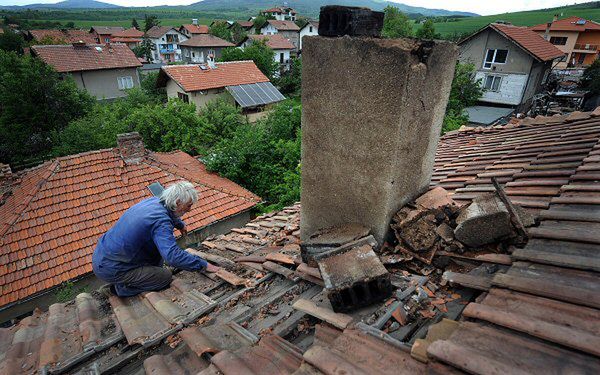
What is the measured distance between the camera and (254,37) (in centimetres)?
4641

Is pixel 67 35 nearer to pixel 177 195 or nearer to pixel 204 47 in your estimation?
pixel 204 47

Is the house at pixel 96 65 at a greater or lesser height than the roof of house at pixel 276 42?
lesser

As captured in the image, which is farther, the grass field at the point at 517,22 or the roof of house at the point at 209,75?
the grass field at the point at 517,22

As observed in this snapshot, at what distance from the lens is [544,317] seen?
4.55ft

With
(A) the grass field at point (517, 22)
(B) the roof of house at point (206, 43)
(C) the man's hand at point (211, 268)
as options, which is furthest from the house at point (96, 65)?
(A) the grass field at point (517, 22)

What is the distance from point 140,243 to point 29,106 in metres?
20.2

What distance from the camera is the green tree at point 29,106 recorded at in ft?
55.8

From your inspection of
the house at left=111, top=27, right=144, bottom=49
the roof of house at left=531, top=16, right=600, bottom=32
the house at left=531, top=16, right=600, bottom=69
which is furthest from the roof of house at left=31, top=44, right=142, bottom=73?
the roof of house at left=531, top=16, right=600, bottom=32

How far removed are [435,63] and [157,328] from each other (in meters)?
Result: 2.92

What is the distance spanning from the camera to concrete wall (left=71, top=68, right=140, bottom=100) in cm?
2803

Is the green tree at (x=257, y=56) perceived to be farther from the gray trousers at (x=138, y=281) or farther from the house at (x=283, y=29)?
the gray trousers at (x=138, y=281)

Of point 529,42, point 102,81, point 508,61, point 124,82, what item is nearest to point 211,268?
point 508,61

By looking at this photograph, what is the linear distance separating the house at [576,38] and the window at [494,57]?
26.5 metres

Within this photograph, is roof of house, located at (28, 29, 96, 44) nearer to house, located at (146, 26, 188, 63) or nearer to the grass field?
house, located at (146, 26, 188, 63)
